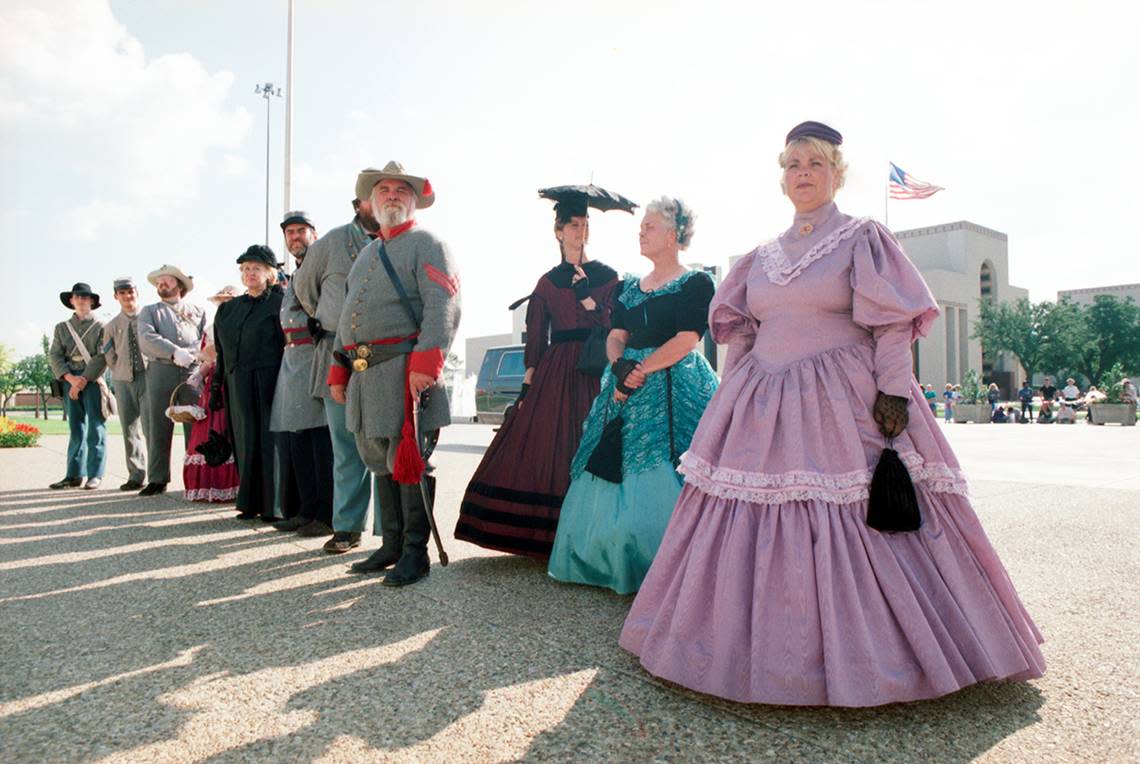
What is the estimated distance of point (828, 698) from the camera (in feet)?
6.74

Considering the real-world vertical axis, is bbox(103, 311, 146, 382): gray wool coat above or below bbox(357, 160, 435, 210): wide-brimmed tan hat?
below

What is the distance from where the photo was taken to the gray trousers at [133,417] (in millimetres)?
7324

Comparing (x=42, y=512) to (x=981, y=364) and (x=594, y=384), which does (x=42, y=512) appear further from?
(x=981, y=364)

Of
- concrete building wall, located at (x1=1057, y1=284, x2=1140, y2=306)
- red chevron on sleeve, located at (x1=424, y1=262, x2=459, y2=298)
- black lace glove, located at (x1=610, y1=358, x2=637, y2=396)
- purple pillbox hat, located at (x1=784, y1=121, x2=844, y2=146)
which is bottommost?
black lace glove, located at (x1=610, y1=358, x2=637, y2=396)

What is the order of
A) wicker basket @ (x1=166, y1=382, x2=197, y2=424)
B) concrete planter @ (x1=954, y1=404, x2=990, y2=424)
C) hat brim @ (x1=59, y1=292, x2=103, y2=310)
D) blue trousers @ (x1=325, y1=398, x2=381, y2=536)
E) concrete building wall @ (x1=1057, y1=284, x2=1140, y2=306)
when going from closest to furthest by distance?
blue trousers @ (x1=325, y1=398, x2=381, y2=536) → wicker basket @ (x1=166, y1=382, x2=197, y2=424) → hat brim @ (x1=59, y1=292, x2=103, y2=310) → concrete planter @ (x1=954, y1=404, x2=990, y2=424) → concrete building wall @ (x1=1057, y1=284, x2=1140, y2=306)

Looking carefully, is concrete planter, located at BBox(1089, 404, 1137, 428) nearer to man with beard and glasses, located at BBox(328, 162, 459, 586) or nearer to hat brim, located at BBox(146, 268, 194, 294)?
hat brim, located at BBox(146, 268, 194, 294)

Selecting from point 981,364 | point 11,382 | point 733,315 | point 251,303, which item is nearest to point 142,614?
point 733,315

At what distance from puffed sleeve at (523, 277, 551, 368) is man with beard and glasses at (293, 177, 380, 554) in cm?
105

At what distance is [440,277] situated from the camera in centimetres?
365

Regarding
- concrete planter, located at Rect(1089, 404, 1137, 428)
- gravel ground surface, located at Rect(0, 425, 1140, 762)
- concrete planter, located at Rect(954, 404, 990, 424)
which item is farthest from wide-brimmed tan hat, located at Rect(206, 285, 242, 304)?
concrete planter, located at Rect(954, 404, 990, 424)

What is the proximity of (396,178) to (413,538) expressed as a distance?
1.75 meters

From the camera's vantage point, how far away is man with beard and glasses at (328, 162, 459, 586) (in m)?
3.57

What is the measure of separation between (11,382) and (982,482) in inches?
3318

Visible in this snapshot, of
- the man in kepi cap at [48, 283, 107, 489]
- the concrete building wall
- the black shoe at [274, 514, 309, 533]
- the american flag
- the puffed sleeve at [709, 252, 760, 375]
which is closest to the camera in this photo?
the puffed sleeve at [709, 252, 760, 375]
